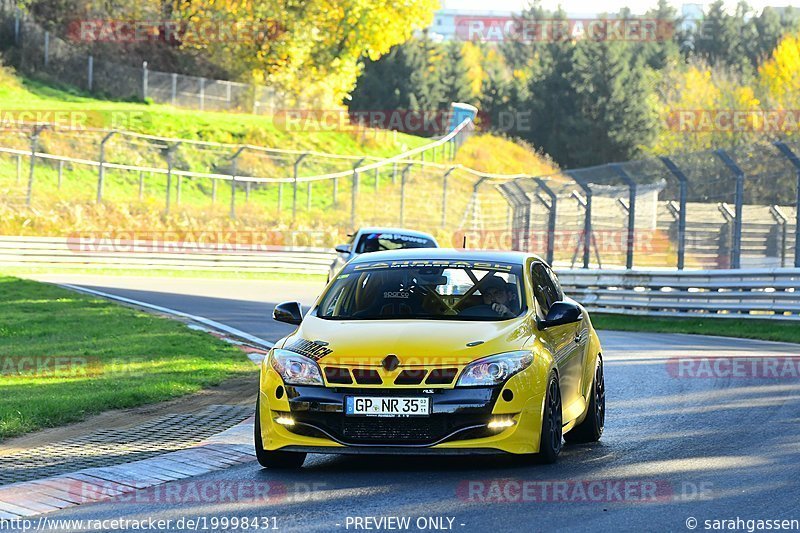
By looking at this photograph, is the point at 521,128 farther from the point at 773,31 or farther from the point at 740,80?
the point at 773,31

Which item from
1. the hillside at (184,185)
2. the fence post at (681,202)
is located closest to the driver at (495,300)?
the fence post at (681,202)

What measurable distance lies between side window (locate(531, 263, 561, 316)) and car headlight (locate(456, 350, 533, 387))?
124 centimetres

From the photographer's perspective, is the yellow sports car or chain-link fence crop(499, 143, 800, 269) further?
chain-link fence crop(499, 143, 800, 269)

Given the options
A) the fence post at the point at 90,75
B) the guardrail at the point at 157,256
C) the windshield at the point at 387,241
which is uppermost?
the fence post at the point at 90,75

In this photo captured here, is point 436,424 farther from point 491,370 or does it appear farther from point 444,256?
point 444,256

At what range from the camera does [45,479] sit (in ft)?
27.6

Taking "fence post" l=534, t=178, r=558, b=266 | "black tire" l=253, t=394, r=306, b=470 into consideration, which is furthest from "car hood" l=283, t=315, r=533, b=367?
"fence post" l=534, t=178, r=558, b=266

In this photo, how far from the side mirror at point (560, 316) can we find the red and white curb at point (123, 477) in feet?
7.14

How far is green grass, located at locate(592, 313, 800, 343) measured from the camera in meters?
21.6

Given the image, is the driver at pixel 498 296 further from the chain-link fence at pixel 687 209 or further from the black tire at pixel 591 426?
the chain-link fence at pixel 687 209

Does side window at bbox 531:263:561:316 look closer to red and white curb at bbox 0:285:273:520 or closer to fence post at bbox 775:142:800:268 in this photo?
red and white curb at bbox 0:285:273:520

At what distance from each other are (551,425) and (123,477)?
2662 millimetres

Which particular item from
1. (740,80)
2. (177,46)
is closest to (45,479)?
(177,46)

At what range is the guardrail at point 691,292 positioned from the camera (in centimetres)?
2231
